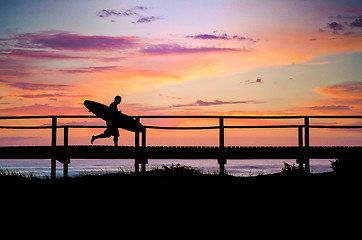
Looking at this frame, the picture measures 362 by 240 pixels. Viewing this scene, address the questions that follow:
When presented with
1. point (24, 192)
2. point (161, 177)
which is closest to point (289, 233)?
point (161, 177)

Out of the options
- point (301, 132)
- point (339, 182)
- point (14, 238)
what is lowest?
point (14, 238)

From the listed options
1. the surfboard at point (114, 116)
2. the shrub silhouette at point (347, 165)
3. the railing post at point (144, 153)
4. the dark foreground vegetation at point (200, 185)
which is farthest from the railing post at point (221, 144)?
the shrub silhouette at point (347, 165)

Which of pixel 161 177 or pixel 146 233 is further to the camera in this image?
pixel 161 177

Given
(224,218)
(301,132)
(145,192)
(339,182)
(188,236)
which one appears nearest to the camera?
(188,236)

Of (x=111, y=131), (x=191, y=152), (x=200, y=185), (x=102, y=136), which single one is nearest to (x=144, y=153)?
Answer: (x=111, y=131)

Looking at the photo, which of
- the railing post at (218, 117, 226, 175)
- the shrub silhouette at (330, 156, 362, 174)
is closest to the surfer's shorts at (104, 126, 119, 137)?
the railing post at (218, 117, 226, 175)

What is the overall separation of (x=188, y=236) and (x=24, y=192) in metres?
4.95

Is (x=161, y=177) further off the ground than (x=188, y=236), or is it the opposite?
(x=161, y=177)

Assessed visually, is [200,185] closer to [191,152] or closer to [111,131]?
[191,152]

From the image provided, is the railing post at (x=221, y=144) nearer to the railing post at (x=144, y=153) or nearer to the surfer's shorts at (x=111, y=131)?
the railing post at (x=144, y=153)

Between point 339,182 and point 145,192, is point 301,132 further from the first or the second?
point 145,192

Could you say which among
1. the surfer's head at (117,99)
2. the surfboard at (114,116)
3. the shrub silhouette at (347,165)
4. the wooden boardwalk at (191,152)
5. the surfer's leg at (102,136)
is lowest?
the shrub silhouette at (347,165)

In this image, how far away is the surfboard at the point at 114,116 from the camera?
43.9ft

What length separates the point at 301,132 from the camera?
1360cm
